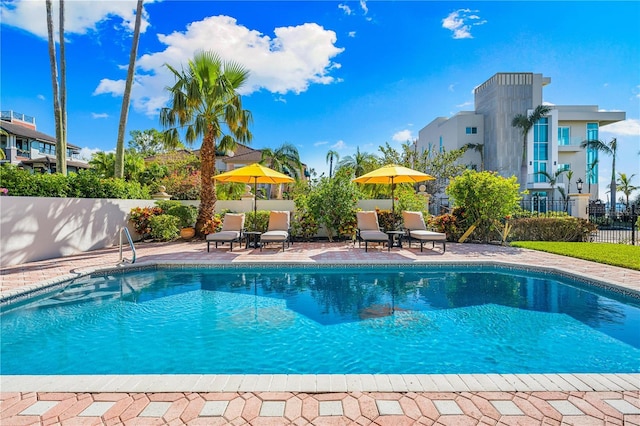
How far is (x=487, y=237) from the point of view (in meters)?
13.3

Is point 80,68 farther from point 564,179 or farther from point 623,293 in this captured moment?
point 564,179

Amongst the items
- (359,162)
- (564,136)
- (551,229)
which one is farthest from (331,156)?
(564,136)

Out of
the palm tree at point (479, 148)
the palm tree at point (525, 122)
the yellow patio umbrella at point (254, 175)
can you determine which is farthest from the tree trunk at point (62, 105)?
the palm tree at point (525, 122)

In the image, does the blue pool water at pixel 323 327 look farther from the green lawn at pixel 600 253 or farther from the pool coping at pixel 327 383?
the green lawn at pixel 600 253

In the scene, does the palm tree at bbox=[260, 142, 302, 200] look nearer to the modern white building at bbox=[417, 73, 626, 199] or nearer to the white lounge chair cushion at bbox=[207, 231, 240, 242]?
the white lounge chair cushion at bbox=[207, 231, 240, 242]

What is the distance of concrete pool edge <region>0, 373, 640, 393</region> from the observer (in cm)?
291

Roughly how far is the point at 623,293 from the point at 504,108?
33.4 meters

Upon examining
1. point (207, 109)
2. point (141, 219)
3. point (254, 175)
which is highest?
point (207, 109)

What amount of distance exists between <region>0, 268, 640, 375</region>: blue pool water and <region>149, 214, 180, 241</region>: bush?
5.36 metres

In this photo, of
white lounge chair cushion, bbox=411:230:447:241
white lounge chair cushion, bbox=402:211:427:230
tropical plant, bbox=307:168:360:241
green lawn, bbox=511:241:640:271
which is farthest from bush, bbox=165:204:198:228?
green lawn, bbox=511:241:640:271

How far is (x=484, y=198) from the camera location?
493 inches

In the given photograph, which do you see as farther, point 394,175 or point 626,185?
point 626,185

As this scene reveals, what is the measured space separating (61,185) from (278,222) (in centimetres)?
703

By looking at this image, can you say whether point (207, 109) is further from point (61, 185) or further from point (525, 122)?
point (525, 122)
